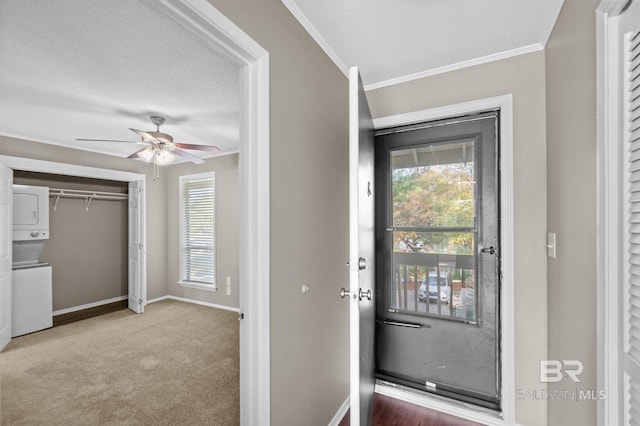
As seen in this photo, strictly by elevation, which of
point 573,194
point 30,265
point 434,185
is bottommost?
point 30,265

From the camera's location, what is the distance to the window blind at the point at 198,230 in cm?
457

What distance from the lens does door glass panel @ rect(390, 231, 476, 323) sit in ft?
6.40

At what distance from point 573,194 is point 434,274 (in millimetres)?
1014

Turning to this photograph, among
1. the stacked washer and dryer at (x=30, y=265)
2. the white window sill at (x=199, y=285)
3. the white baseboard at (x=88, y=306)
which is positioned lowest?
the white baseboard at (x=88, y=306)

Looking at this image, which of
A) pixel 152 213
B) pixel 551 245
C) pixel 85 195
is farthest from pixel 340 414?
pixel 85 195

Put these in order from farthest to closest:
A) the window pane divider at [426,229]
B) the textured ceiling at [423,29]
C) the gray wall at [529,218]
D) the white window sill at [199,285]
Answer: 1. the white window sill at [199,285]
2. the window pane divider at [426,229]
3. the gray wall at [529,218]
4. the textured ceiling at [423,29]

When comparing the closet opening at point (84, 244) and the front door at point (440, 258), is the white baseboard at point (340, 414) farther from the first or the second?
the closet opening at point (84, 244)

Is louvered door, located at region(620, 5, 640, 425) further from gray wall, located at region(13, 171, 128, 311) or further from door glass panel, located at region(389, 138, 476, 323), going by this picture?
gray wall, located at region(13, 171, 128, 311)

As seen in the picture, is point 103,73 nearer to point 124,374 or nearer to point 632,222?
point 124,374

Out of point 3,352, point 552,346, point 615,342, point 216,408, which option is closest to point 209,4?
point 615,342

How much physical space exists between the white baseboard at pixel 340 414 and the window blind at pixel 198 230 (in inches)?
125

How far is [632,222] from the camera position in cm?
82

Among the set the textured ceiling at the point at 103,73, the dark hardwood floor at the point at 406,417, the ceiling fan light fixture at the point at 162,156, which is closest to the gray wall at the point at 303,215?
the dark hardwood floor at the point at 406,417

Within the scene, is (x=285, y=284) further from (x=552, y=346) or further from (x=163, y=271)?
(x=163, y=271)
